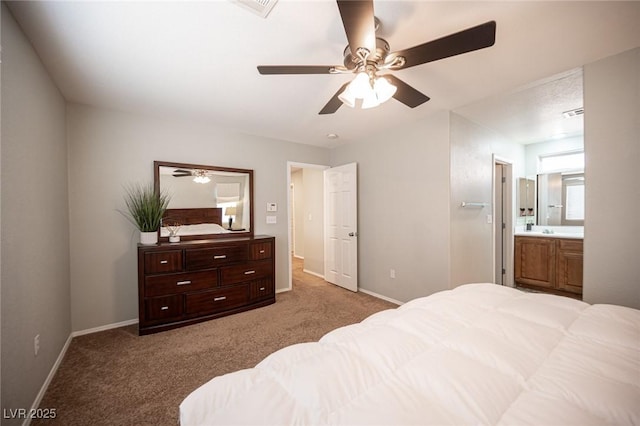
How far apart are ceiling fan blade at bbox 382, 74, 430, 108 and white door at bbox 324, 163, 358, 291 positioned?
80.0 inches

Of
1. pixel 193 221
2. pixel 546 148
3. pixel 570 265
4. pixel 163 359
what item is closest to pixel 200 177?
pixel 193 221

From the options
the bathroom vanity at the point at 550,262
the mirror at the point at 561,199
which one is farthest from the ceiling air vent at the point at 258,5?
the mirror at the point at 561,199

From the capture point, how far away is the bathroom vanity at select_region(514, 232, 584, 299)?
3.51 metres

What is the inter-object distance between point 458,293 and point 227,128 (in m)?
3.33

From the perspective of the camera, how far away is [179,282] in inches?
109

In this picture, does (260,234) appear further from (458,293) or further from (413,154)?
(458,293)

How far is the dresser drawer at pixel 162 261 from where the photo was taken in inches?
103

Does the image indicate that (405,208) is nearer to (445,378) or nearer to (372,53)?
(372,53)

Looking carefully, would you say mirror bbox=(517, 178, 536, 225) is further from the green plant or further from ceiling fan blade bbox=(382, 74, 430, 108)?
the green plant

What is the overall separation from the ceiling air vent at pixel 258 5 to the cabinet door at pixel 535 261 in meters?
4.66

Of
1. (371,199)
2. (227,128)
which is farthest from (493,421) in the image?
(227,128)

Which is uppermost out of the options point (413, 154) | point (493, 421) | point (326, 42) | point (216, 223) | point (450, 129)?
point (326, 42)

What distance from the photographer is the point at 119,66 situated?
6.58 ft

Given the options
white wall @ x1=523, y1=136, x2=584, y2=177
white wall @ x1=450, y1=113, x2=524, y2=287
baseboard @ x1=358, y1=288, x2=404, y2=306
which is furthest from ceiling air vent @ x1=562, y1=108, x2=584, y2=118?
baseboard @ x1=358, y1=288, x2=404, y2=306
